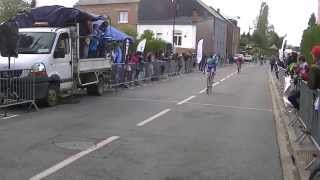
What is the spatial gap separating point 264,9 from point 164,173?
167m

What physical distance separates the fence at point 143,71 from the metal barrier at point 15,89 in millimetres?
8488

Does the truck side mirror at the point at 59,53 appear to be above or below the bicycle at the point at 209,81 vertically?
above

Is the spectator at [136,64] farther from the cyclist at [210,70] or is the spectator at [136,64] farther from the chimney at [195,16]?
the chimney at [195,16]

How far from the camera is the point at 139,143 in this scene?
36.8ft

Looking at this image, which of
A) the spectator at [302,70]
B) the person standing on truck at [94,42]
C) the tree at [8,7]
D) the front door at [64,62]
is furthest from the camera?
the tree at [8,7]

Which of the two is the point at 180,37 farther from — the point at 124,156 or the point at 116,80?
the point at 124,156

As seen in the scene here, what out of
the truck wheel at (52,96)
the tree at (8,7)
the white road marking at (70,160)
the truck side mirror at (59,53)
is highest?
the tree at (8,7)

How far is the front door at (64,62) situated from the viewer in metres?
18.6

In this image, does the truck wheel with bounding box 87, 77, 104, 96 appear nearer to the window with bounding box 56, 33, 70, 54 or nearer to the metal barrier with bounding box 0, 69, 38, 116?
the window with bounding box 56, 33, 70, 54

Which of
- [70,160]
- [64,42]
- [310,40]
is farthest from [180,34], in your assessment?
[70,160]

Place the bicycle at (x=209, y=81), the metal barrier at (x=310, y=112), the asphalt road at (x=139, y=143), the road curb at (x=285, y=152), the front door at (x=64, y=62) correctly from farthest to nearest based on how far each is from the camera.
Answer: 1. the bicycle at (x=209, y=81)
2. the front door at (x=64, y=62)
3. the metal barrier at (x=310, y=112)
4. the road curb at (x=285, y=152)
5. the asphalt road at (x=139, y=143)

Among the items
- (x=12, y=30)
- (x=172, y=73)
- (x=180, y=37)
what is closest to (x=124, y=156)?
(x=12, y=30)

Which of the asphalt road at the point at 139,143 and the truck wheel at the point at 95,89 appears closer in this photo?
the asphalt road at the point at 139,143

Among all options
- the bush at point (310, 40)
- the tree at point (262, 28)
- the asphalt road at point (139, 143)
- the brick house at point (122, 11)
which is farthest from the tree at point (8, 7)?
the tree at point (262, 28)
